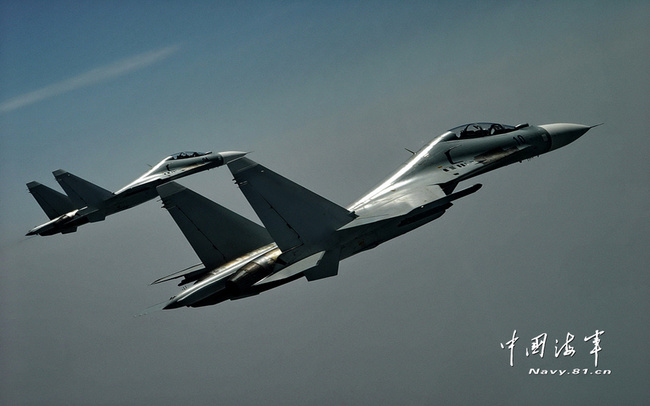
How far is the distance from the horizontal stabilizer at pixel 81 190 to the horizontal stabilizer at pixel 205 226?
19.6m

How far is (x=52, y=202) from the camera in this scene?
37.9 m

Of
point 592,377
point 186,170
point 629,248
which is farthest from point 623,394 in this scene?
point 186,170

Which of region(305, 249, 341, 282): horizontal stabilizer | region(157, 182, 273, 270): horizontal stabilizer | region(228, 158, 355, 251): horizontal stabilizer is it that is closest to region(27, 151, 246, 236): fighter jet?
region(157, 182, 273, 270): horizontal stabilizer

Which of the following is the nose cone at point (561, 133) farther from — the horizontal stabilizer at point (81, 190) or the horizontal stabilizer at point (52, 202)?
the horizontal stabilizer at point (52, 202)

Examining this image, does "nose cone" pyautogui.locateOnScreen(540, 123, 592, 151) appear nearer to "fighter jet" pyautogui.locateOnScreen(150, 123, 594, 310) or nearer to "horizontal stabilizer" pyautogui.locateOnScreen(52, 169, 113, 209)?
"fighter jet" pyautogui.locateOnScreen(150, 123, 594, 310)

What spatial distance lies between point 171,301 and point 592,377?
2822 inches

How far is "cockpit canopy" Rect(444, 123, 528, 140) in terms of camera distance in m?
23.0

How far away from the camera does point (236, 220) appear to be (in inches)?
744

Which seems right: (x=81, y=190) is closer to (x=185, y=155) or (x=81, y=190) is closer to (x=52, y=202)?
(x=52, y=202)

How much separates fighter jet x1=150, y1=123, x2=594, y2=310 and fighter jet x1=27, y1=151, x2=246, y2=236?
755 inches

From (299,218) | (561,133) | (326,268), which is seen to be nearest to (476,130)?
(561,133)

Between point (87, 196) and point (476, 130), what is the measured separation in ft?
82.1

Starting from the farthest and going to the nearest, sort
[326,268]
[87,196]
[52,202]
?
[52,202] < [87,196] < [326,268]

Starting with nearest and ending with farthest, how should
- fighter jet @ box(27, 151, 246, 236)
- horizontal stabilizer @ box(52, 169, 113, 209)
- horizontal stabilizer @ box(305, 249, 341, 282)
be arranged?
horizontal stabilizer @ box(305, 249, 341, 282) < horizontal stabilizer @ box(52, 169, 113, 209) < fighter jet @ box(27, 151, 246, 236)
